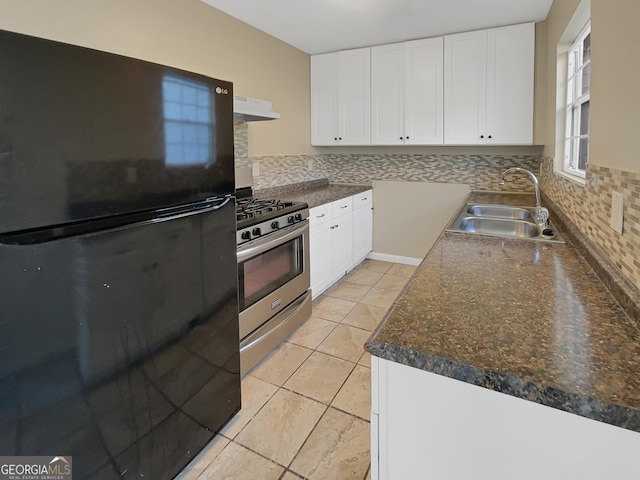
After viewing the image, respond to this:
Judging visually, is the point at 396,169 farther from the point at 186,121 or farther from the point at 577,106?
the point at 186,121

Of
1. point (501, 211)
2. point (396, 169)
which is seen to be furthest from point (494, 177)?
point (501, 211)

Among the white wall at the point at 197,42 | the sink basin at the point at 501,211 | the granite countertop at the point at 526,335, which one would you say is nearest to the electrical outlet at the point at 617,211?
the granite countertop at the point at 526,335

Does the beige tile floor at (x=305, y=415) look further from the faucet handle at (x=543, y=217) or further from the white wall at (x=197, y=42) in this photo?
the white wall at (x=197, y=42)

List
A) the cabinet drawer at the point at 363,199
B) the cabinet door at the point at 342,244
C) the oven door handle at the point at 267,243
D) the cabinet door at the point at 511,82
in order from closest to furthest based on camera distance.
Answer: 1. the oven door handle at the point at 267,243
2. the cabinet door at the point at 511,82
3. the cabinet door at the point at 342,244
4. the cabinet drawer at the point at 363,199

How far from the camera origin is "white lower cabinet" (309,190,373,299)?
3104 millimetres

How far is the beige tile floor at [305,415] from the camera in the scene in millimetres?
1563

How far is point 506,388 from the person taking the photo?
2.38ft

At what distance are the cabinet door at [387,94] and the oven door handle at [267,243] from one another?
5.69 ft

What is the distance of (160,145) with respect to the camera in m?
1.30

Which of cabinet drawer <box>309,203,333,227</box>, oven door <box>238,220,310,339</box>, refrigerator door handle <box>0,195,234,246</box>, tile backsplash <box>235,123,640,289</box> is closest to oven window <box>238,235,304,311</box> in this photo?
oven door <box>238,220,310,339</box>

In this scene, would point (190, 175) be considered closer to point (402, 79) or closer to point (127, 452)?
point (127, 452)

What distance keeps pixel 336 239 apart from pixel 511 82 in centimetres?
211

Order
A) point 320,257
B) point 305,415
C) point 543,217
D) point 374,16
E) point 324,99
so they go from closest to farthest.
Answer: point 305,415 → point 543,217 → point 374,16 → point 320,257 → point 324,99

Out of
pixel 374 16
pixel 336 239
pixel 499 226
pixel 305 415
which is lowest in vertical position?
pixel 305 415
